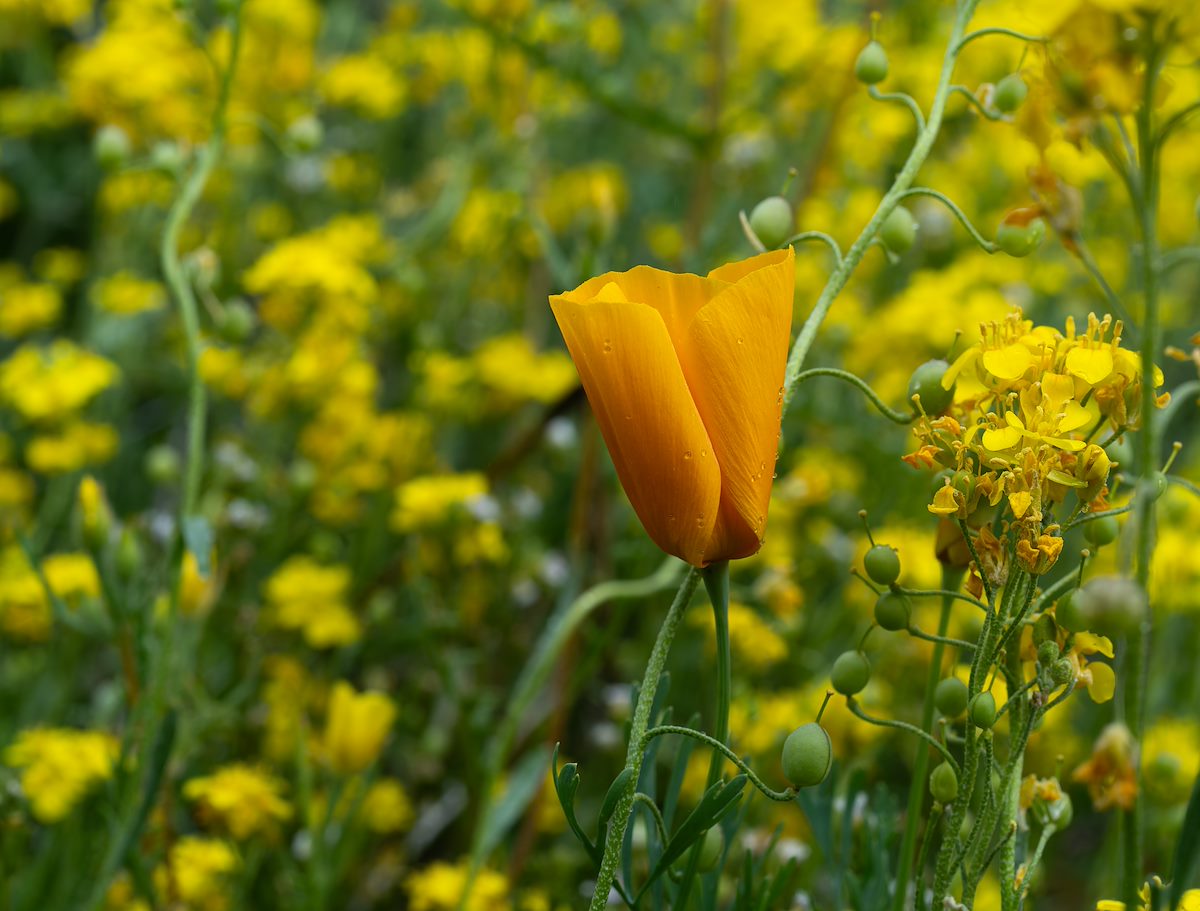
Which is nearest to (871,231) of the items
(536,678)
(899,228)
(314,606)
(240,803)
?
(899,228)

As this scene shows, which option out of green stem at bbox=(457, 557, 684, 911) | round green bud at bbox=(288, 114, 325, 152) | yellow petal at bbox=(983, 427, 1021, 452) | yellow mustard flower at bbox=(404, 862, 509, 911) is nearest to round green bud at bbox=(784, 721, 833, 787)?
yellow petal at bbox=(983, 427, 1021, 452)

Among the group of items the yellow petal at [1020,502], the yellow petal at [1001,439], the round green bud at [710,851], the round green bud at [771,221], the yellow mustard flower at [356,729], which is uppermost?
the round green bud at [771,221]

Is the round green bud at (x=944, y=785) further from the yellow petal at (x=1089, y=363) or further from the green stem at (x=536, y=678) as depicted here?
the green stem at (x=536, y=678)

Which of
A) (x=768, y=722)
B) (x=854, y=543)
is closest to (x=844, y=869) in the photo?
(x=768, y=722)

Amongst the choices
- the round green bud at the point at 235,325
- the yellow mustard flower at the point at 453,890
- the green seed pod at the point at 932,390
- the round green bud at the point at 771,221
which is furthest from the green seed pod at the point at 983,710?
the round green bud at the point at 235,325

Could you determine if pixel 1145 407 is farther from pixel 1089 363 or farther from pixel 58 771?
pixel 58 771

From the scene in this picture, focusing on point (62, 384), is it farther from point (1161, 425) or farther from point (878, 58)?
point (1161, 425)

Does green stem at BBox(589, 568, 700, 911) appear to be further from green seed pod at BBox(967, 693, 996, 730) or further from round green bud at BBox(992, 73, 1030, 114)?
round green bud at BBox(992, 73, 1030, 114)
